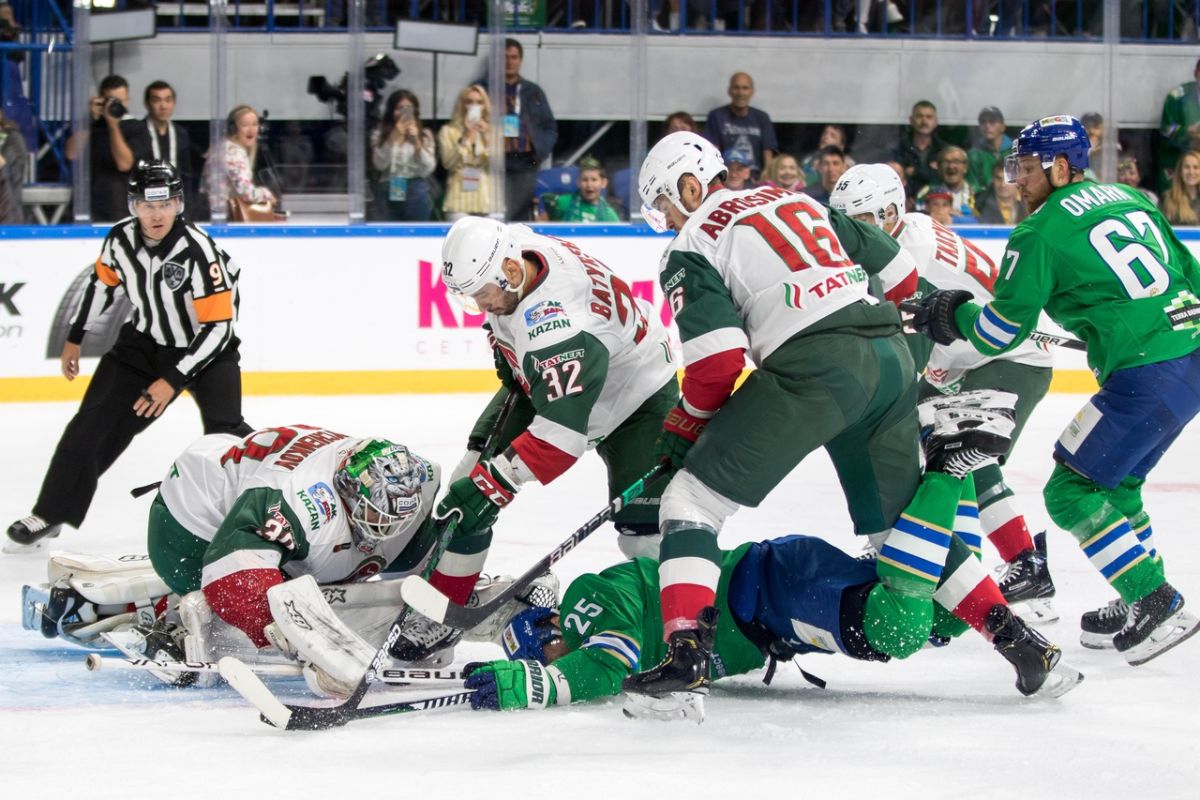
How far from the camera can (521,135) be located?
836cm

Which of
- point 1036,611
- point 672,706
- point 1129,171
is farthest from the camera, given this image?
point 1129,171

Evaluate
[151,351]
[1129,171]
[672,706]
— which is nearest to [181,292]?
[151,351]

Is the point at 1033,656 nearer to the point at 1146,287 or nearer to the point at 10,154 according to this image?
the point at 1146,287

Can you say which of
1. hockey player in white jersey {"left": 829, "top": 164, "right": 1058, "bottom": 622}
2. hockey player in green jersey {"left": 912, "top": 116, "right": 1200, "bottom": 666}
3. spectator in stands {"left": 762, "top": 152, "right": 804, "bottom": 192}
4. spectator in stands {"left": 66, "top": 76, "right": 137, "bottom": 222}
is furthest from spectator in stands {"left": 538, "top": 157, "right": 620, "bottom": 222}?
hockey player in green jersey {"left": 912, "top": 116, "right": 1200, "bottom": 666}

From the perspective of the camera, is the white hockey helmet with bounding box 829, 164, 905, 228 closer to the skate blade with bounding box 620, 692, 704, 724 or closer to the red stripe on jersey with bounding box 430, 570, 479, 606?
the red stripe on jersey with bounding box 430, 570, 479, 606

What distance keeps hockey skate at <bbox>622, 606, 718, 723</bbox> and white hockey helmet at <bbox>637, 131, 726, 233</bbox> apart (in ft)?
3.28

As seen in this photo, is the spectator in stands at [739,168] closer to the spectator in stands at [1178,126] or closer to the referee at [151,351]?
the spectator in stands at [1178,126]

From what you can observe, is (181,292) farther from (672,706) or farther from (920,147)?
(920,147)

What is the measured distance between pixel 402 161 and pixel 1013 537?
4676mm

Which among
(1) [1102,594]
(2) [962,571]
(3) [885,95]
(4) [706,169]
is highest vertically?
(3) [885,95]

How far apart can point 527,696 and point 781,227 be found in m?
1.08

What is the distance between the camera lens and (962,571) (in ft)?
10.8

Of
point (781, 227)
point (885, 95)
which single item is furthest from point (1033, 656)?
point (885, 95)

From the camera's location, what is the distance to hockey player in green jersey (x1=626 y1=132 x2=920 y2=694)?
3176mm
